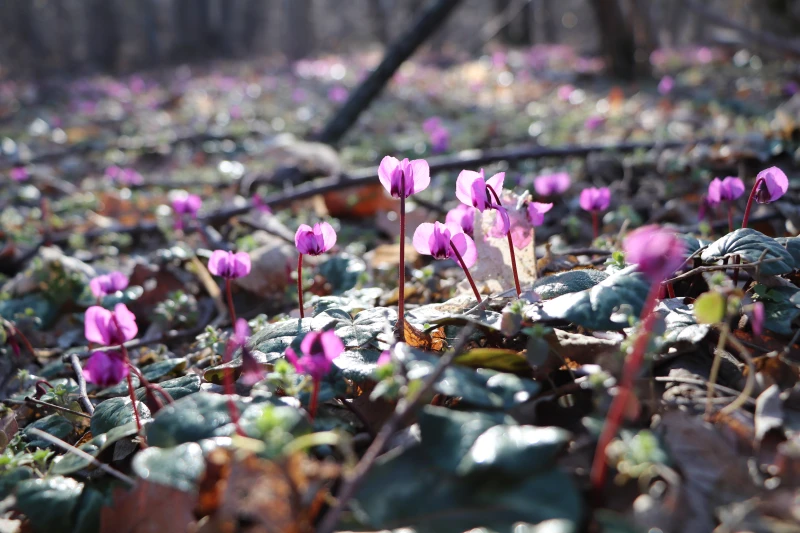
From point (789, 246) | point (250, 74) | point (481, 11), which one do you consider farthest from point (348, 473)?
point (481, 11)

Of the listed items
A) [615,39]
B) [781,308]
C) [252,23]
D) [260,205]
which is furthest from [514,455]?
[252,23]

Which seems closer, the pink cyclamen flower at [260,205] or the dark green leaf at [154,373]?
the dark green leaf at [154,373]

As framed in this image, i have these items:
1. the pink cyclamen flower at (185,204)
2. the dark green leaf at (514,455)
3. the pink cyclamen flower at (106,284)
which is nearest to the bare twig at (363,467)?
the dark green leaf at (514,455)

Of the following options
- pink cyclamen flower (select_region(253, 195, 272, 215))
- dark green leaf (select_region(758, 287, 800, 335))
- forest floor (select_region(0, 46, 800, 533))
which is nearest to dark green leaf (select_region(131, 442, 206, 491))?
forest floor (select_region(0, 46, 800, 533))

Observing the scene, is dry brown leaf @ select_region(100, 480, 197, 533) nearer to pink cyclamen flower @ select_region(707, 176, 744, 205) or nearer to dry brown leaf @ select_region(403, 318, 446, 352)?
dry brown leaf @ select_region(403, 318, 446, 352)

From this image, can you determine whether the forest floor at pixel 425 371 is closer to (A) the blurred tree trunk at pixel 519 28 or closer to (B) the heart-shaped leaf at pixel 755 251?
(B) the heart-shaped leaf at pixel 755 251

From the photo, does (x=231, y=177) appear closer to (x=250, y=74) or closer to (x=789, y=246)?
(x=789, y=246)
